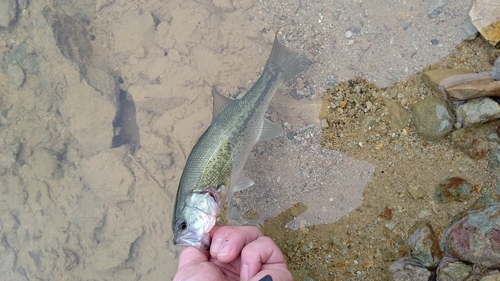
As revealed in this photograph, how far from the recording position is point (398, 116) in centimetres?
378

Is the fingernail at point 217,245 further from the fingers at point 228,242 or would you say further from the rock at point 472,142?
the rock at point 472,142

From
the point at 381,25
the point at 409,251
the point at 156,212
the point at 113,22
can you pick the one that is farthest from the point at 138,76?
the point at 409,251

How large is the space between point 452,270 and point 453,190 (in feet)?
2.52

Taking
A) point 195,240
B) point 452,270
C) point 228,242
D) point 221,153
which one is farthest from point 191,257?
point 452,270

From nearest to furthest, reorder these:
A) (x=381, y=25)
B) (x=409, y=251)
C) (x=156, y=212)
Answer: (x=409, y=251)
(x=381, y=25)
(x=156, y=212)

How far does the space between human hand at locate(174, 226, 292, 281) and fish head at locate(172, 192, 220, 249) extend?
0.23ft

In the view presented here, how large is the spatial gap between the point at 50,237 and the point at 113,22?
11.7ft

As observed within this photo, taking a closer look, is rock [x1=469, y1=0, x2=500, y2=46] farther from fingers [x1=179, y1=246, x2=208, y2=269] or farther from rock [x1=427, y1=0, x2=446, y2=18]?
fingers [x1=179, y1=246, x2=208, y2=269]

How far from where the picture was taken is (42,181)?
553 cm

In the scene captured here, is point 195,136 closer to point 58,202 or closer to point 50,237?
point 58,202

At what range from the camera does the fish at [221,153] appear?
2994 mm

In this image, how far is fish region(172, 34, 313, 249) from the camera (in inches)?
118

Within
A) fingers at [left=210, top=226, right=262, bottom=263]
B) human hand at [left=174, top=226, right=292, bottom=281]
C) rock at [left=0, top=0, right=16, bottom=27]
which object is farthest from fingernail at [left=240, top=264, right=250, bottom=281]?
rock at [left=0, top=0, right=16, bottom=27]

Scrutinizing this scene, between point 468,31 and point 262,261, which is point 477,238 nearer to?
point 262,261
